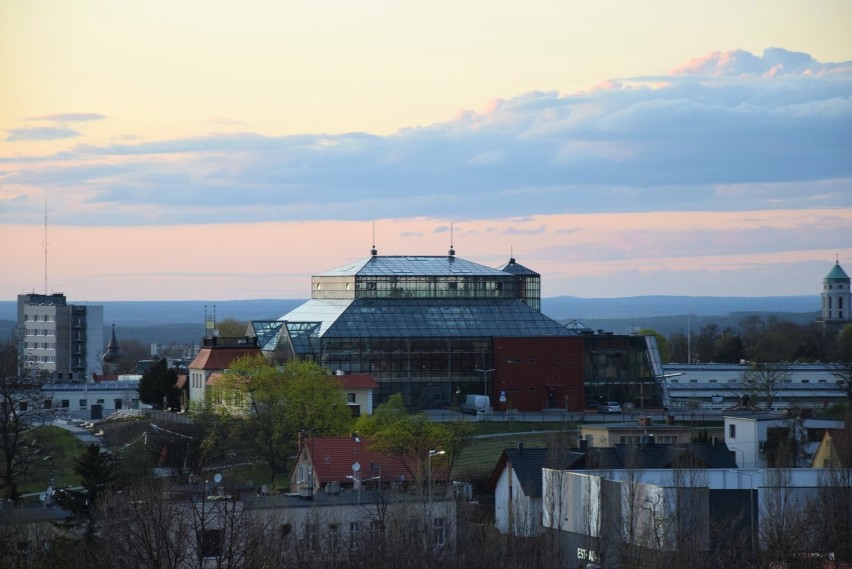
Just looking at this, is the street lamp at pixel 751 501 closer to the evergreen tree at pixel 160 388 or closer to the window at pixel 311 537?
the window at pixel 311 537

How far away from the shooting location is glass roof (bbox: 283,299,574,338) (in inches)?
4577

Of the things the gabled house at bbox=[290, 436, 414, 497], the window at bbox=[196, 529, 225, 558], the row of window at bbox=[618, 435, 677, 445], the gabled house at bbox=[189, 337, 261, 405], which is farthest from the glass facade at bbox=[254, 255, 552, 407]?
the window at bbox=[196, 529, 225, 558]

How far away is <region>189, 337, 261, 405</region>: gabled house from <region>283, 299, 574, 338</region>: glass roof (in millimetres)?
4184

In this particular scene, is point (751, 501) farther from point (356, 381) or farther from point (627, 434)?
point (356, 381)

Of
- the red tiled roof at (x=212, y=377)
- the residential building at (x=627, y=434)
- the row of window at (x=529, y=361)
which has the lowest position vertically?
the residential building at (x=627, y=434)

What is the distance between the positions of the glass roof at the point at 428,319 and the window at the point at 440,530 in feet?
193

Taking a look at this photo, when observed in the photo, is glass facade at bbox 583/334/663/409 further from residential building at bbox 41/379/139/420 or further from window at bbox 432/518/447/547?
window at bbox 432/518/447/547

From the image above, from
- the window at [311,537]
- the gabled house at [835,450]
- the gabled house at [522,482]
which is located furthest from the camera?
the gabled house at [835,450]

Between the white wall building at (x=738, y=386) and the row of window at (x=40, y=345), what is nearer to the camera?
the white wall building at (x=738, y=386)

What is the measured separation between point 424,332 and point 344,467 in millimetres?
47874

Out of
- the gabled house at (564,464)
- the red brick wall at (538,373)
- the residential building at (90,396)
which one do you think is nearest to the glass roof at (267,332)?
the residential building at (90,396)

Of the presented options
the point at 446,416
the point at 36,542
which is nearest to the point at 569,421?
the point at 446,416

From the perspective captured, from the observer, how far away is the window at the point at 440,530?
181ft

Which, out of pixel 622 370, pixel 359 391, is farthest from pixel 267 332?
pixel 622 370
